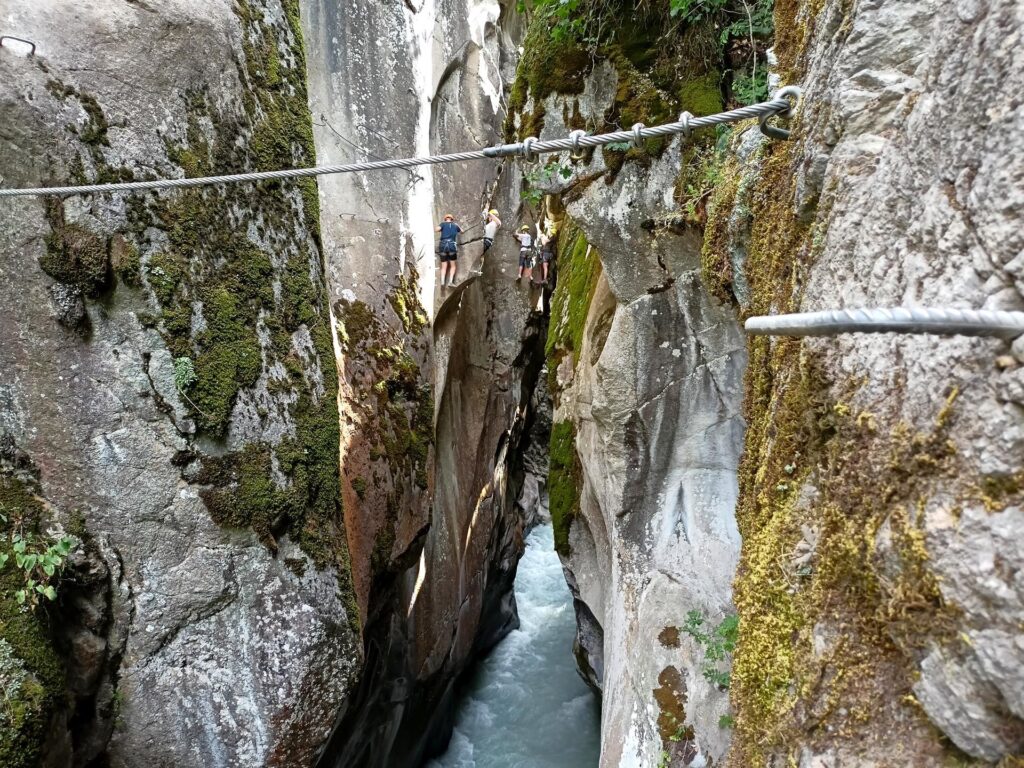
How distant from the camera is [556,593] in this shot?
1595 cm

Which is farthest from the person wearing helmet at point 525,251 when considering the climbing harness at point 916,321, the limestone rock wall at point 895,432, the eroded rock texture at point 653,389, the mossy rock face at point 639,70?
the climbing harness at point 916,321

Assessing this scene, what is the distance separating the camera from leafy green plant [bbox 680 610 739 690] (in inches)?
157

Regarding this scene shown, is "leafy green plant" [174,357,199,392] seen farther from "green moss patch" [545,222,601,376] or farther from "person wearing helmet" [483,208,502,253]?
"person wearing helmet" [483,208,502,253]

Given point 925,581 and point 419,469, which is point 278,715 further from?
point 925,581

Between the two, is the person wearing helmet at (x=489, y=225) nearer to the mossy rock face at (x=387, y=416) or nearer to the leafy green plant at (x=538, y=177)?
the mossy rock face at (x=387, y=416)

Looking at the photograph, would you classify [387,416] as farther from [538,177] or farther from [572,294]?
[572,294]

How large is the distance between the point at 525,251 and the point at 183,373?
327 inches

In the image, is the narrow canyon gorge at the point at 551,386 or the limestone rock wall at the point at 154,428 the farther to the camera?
the limestone rock wall at the point at 154,428

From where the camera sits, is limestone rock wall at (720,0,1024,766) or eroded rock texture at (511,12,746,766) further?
eroded rock texture at (511,12,746,766)

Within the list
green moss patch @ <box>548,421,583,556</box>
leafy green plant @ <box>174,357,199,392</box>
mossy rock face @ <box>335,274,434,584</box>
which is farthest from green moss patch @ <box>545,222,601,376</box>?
leafy green plant @ <box>174,357,199,392</box>

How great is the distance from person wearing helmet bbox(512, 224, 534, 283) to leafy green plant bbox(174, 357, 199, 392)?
815cm

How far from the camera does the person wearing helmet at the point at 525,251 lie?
11.5 meters

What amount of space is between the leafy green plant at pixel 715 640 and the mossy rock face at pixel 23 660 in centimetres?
407

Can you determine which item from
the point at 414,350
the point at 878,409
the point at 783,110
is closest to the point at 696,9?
the point at 783,110
